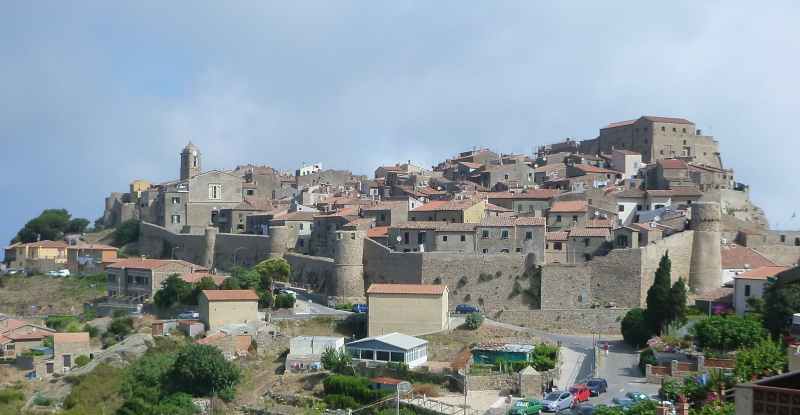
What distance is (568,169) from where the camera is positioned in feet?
205

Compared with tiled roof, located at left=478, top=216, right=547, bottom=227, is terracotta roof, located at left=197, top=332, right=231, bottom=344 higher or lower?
lower

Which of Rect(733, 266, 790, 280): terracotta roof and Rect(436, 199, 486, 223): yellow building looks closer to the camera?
Rect(733, 266, 790, 280): terracotta roof

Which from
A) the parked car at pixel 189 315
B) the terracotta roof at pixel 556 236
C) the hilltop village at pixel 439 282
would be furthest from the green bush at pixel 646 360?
the parked car at pixel 189 315

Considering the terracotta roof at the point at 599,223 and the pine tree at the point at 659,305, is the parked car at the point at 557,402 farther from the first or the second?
the terracotta roof at the point at 599,223

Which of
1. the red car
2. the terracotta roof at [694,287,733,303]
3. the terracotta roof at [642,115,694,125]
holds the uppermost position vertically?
the terracotta roof at [642,115,694,125]

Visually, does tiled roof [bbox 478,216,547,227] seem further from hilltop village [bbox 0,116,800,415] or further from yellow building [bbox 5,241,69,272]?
yellow building [bbox 5,241,69,272]

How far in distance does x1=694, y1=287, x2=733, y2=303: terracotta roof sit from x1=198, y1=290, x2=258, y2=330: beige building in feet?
72.5

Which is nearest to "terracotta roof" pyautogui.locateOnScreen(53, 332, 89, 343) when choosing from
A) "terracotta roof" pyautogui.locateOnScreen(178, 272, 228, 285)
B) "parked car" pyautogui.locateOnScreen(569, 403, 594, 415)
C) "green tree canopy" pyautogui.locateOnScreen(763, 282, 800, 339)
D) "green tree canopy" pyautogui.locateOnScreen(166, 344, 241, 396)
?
"terracotta roof" pyautogui.locateOnScreen(178, 272, 228, 285)

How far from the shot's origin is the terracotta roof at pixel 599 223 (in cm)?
4603

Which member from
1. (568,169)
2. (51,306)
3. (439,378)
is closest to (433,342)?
(439,378)

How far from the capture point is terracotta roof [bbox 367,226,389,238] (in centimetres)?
4840

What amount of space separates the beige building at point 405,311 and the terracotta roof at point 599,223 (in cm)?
1147

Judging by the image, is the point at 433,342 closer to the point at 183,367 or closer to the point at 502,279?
the point at 502,279

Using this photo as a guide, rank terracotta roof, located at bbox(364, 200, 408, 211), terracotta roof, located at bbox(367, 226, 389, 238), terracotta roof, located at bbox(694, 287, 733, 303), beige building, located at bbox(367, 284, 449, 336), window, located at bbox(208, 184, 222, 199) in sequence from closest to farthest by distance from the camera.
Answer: beige building, located at bbox(367, 284, 449, 336), terracotta roof, located at bbox(694, 287, 733, 303), terracotta roof, located at bbox(367, 226, 389, 238), terracotta roof, located at bbox(364, 200, 408, 211), window, located at bbox(208, 184, 222, 199)
